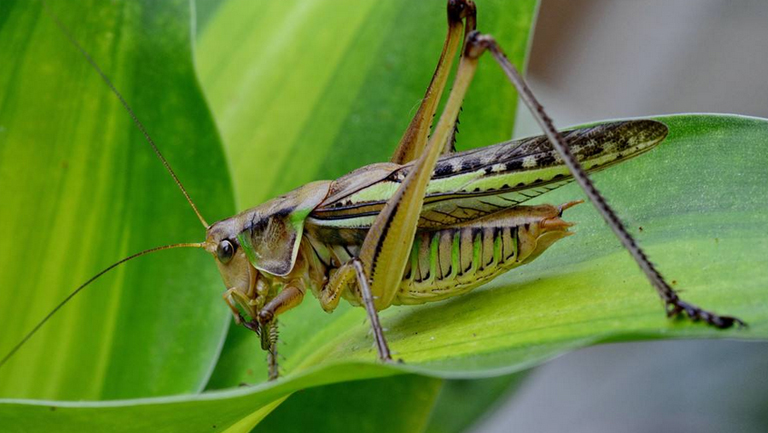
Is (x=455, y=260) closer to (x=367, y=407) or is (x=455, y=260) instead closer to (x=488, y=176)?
(x=488, y=176)

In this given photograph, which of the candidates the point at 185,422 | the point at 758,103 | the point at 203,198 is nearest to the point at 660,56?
the point at 758,103

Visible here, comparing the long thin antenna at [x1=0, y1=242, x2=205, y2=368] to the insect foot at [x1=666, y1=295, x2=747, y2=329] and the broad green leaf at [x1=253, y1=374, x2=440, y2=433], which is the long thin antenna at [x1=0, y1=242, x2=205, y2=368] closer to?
the broad green leaf at [x1=253, y1=374, x2=440, y2=433]

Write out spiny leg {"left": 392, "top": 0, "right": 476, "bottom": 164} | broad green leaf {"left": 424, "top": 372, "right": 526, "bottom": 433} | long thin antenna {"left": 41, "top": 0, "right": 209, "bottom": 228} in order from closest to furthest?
long thin antenna {"left": 41, "top": 0, "right": 209, "bottom": 228} → spiny leg {"left": 392, "top": 0, "right": 476, "bottom": 164} → broad green leaf {"left": 424, "top": 372, "right": 526, "bottom": 433}

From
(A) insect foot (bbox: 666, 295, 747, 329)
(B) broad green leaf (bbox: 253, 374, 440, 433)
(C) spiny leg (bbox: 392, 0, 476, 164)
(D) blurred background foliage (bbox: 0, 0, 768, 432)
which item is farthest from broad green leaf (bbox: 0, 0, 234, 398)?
(A) insect foot (bbox: 666, 295, 747, 329)

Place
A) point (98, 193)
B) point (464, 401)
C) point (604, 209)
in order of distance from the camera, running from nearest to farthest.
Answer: point (604, 209) < point (98, 193) < point (464, 401)

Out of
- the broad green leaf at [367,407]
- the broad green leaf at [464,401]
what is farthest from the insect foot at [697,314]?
the broad green leaf at [464,401]

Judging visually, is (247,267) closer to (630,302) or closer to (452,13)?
(452,13)

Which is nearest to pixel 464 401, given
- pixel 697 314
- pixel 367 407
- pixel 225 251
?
pixel 367 407

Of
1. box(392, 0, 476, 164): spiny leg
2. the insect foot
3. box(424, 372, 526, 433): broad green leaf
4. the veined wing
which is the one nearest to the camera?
the insect foot
